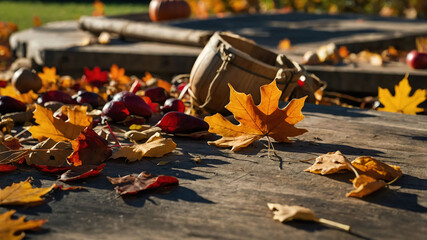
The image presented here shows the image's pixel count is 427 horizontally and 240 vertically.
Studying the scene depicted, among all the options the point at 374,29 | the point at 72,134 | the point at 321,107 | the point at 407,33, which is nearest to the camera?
the point at 72,134

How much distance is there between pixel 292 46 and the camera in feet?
14.5

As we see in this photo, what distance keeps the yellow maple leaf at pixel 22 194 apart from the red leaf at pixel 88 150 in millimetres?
240

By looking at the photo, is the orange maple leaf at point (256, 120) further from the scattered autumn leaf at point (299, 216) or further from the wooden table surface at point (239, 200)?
the scattered autumn leaf at point (299, 216)

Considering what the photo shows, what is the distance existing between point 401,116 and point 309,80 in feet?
1.39

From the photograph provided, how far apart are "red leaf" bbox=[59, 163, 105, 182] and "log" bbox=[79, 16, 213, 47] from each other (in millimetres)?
2328

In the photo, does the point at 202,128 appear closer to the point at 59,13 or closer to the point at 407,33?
the point at 407,33

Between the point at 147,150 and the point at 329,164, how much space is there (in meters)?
0.54

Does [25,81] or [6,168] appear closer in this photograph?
[6,168]

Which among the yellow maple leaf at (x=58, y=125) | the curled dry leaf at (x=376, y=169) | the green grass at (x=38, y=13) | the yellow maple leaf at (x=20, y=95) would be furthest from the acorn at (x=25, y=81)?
the green grass at (x=38, y=13)

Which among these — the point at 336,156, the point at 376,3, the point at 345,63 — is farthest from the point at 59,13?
the point at 336,156

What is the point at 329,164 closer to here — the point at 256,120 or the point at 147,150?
the point at 256,120

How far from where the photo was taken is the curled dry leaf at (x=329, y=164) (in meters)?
1.38

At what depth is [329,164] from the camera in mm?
1420

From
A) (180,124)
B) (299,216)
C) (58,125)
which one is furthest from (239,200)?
(58,125)
